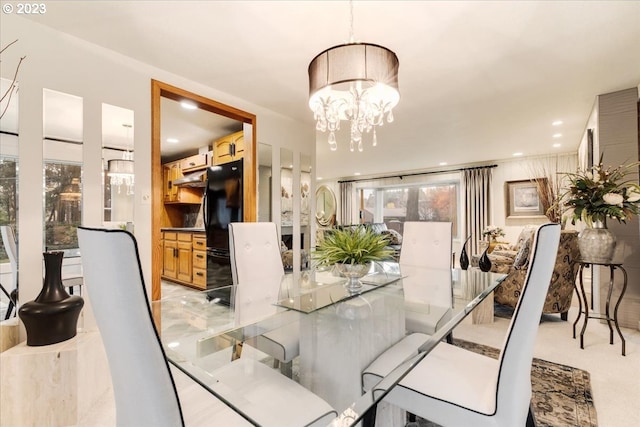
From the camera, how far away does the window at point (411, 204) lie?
7465mm

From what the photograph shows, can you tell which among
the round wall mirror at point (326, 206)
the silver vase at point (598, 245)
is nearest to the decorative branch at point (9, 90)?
the silver vase at point (598, 245)

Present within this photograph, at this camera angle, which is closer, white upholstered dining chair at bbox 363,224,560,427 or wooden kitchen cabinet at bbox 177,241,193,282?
white upholstered dining chair at bbox 363,224,560,427

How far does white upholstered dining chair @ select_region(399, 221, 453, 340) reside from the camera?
5.01 ft

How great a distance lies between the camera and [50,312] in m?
1.61

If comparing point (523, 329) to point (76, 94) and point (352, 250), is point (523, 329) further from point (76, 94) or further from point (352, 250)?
point (76, 94)

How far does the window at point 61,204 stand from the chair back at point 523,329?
2.57 meters

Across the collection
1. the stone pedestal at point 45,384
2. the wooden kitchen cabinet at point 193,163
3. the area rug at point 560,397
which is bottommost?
the area rug at point 560,397

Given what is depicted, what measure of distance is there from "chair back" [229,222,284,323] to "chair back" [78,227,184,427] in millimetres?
995

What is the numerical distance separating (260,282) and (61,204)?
1.45 metres

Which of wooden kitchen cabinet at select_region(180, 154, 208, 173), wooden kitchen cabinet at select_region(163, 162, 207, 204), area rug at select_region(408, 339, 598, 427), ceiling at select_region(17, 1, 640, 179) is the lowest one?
area rug at select_region(408, 339, 598, 427)

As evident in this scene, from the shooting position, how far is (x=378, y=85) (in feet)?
5.83

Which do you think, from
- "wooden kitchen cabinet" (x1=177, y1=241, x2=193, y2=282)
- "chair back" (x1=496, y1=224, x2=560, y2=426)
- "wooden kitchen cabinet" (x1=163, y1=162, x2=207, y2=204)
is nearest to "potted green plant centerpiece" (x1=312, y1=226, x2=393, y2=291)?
"chair back" (x1=496, y1=224, x2=560, y2=426)

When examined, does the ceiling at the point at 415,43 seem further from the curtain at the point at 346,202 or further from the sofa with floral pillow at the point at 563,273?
the curtain at the point at 346,202

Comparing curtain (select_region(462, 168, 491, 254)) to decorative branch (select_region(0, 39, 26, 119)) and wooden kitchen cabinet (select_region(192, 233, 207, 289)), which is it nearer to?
wooden kitchen cabinet (select_region(192, 233, 207, 289))
